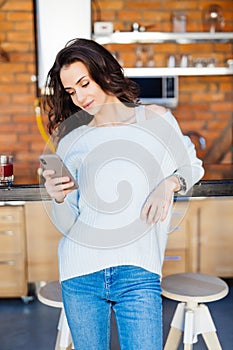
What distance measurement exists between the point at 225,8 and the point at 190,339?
9.17 feet

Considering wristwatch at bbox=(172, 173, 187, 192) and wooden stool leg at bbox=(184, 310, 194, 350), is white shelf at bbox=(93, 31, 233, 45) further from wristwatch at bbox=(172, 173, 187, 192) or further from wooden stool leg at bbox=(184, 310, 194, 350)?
wristwatch at bbox=(172, 173, 187, 192)

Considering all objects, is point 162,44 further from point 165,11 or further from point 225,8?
point 225,8

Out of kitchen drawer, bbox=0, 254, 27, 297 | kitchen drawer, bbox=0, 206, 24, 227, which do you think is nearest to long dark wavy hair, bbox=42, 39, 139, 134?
kitchen drawer, bbox=0, 206, 24, 227

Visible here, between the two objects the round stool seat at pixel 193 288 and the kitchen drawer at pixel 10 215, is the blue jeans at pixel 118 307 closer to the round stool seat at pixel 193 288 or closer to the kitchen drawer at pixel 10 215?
the round stool seat at pixel 193 288

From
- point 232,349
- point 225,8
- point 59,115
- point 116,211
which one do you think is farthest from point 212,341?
point 225,8

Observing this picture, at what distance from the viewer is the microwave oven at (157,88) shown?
3.50m

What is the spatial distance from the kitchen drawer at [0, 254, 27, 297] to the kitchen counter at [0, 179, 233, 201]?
0.95 metres

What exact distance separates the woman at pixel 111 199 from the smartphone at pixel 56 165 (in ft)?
0.05

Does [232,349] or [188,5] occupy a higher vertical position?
[188,5]

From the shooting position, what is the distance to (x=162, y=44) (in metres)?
3.69

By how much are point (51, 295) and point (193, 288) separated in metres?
0.53

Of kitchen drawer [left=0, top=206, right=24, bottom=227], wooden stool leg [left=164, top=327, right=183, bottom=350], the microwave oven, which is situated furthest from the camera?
the microwave oven

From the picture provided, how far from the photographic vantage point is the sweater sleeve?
1.24m

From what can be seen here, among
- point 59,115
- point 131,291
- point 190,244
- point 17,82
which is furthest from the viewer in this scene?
point 17,82
